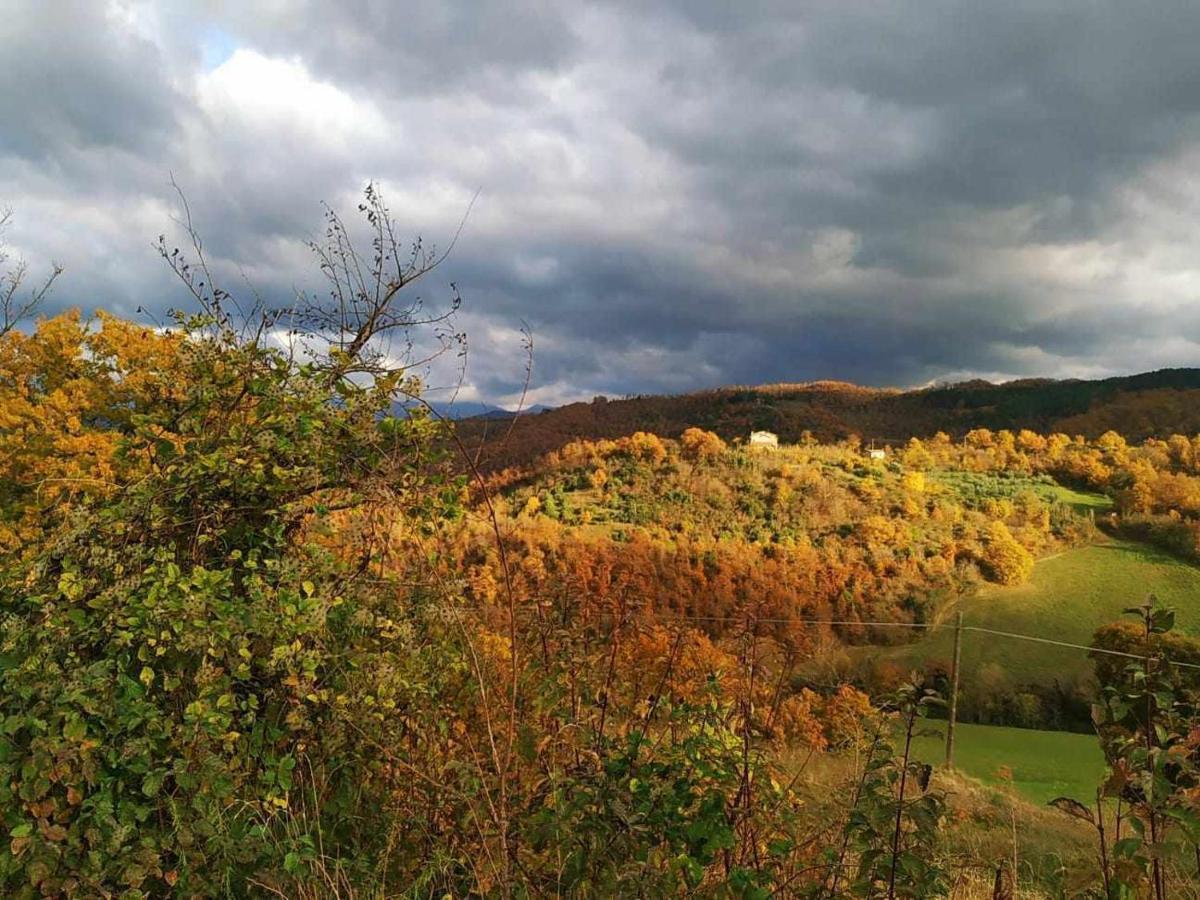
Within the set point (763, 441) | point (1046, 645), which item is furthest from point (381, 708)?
point (763, 441)

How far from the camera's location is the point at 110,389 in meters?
15.5

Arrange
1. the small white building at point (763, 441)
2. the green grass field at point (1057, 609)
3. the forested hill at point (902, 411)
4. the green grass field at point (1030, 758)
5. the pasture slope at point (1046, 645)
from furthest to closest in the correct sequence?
the small white building at point (763, 441)
the forested hill at point (902, 411)
the green grass field at point (1057, 609)
the pasture slope at point (1046, 645)
the green grass field at point (1030, 758)

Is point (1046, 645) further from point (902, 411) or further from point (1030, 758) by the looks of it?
point (902, 411)

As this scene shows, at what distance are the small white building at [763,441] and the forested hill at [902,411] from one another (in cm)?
250

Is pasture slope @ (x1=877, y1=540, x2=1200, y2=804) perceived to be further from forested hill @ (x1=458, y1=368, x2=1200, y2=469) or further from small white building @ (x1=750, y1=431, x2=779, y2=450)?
forested hill @ (x1=458, y1=368, x2=1200, y2=469)

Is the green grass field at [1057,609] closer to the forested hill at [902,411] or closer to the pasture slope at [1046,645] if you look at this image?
the pasture slope at [1046,645]

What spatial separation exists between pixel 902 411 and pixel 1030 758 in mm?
74243

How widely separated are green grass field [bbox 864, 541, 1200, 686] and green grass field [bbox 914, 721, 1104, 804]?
5.71 meters

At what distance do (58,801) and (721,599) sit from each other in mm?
33168

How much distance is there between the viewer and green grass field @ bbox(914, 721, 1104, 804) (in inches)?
606

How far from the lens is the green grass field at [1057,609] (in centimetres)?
2733

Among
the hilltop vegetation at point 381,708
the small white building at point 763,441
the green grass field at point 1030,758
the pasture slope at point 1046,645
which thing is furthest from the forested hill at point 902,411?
the hilltop vegetation at point 381,708

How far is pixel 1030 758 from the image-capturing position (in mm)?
17891

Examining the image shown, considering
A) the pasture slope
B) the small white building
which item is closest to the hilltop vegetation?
the pasture slope
